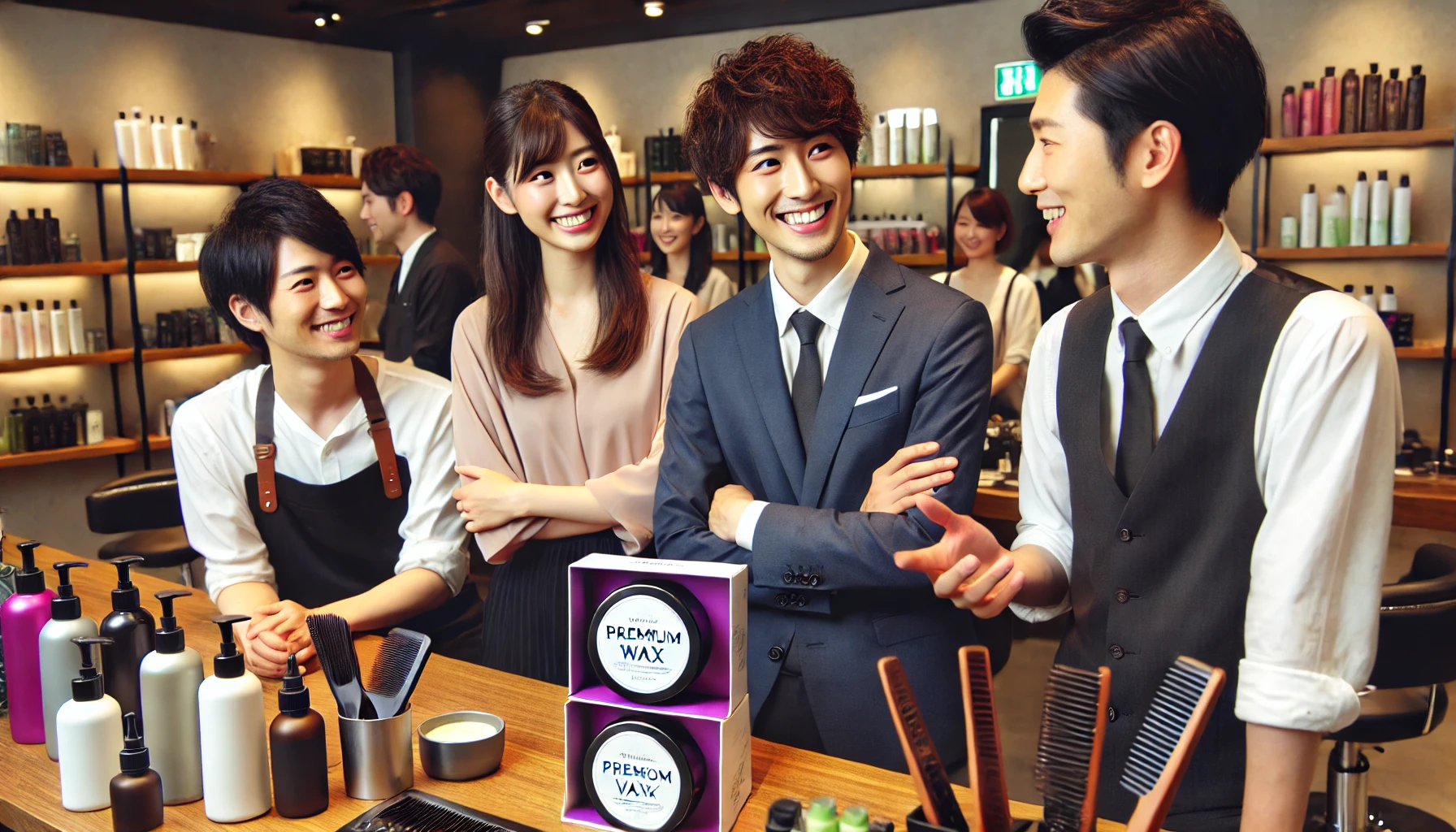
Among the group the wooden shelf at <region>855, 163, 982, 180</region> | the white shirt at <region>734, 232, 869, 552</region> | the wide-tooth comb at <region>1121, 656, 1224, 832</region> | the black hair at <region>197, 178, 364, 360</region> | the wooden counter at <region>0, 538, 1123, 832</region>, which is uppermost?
the wooden shelf at <region>855, 163, 982, 180</region>

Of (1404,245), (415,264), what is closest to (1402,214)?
(1404,245)

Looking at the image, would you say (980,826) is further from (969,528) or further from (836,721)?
(836,721)

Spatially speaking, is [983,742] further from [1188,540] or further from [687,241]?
[687,241]

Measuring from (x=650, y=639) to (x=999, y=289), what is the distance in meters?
3.88

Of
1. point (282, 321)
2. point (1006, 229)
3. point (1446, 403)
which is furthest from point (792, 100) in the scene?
point (1446, 403)

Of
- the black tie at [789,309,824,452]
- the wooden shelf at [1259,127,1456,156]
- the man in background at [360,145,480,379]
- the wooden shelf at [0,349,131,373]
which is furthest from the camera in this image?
the wooden shelf at [0,349,131,373]

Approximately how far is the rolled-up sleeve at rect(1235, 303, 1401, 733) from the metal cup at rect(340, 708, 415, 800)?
1002 millimetres

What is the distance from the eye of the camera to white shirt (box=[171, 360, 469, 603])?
2117 millimetres

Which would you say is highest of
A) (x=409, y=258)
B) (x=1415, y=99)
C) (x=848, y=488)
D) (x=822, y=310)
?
(x=1415, y=99)

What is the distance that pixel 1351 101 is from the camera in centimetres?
550

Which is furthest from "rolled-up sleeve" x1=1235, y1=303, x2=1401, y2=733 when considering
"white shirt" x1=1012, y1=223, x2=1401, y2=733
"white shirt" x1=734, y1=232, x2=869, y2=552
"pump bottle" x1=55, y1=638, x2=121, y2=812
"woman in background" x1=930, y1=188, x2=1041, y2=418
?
"woman in background" x1=930, y1=188, x2=1041, y2=418

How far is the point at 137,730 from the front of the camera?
1298 mm

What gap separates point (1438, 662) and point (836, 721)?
1.37 metres

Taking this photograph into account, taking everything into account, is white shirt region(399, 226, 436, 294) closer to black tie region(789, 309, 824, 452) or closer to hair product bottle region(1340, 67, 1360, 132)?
black tie region(789, 309, 824, 452)
